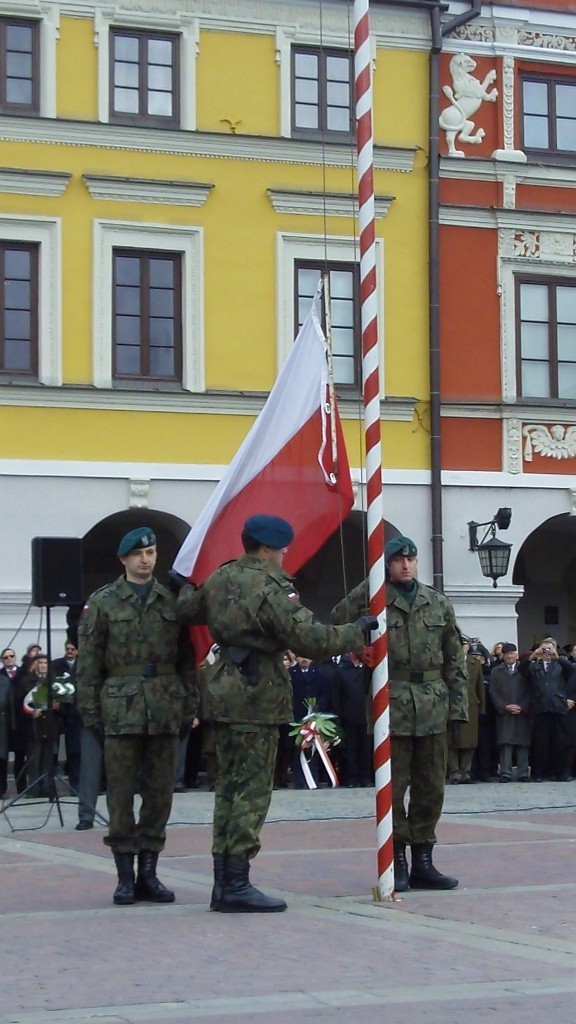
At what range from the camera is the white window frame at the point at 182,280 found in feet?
78.8

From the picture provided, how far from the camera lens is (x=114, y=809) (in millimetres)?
10023

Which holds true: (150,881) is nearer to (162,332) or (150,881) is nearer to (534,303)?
(162,332)

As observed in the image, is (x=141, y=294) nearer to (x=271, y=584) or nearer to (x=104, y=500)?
(x=104, y=500)

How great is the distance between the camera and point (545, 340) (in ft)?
86.1

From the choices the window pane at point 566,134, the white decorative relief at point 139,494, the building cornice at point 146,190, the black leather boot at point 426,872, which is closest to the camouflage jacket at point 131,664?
the black leather boot at point 426,872

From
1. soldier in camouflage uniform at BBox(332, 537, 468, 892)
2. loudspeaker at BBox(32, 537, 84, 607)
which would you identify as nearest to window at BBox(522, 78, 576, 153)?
loudspeaker at BBox(32, 537, 84, 607)

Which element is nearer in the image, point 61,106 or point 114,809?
point 114,809

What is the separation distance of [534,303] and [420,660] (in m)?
16.4

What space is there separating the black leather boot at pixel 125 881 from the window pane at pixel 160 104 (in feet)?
52.7

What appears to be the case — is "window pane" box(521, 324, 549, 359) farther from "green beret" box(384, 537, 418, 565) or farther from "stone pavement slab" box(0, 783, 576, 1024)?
"green beret" box(384, 537, 418, 565)

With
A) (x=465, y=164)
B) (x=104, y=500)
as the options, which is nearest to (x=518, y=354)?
(x=465, y=164)

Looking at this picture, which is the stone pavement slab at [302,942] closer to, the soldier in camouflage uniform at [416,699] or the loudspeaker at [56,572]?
the soldier in camouflage uniform at [416,699]

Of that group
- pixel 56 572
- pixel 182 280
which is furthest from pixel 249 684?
pixel 182 280

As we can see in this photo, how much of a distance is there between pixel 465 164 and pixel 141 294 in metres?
4.97
